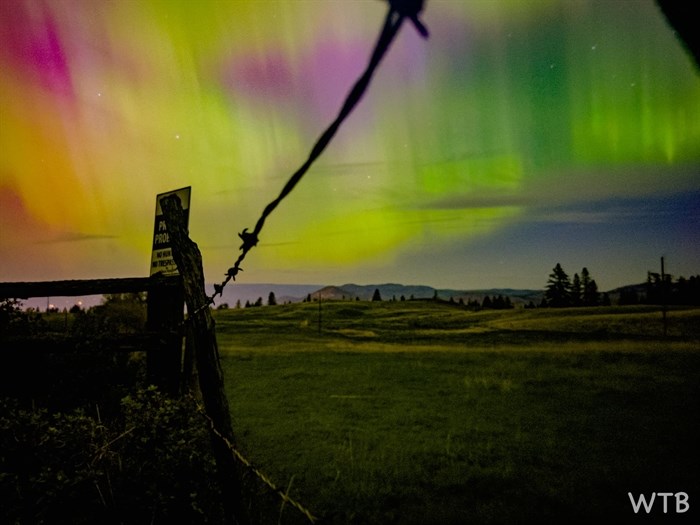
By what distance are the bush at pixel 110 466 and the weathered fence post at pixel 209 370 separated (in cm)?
96

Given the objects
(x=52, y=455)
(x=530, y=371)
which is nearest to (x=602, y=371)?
(x=530, y=371)

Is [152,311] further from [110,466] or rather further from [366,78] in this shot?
[366,78]

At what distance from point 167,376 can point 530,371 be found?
10692 millimetres

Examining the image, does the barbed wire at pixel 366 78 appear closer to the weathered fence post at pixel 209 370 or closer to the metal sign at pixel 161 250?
the weathered fence post at pixel 209 370

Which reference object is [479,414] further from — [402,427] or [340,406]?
[340,406]

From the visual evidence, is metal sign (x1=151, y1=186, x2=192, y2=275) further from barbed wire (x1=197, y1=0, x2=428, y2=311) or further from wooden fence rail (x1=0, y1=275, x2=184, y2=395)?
barbed wire (x1=197, y1=0, x2=428, y2=311)

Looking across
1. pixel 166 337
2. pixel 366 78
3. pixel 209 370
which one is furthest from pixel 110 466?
pixel 366 78

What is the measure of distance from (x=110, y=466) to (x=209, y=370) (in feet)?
7.17

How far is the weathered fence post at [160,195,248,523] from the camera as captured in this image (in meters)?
2.64

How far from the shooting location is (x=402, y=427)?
22.2ft

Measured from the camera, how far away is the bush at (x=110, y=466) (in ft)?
11.6

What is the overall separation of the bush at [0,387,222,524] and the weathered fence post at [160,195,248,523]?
0.96 meters

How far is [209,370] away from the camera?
2.74 meters

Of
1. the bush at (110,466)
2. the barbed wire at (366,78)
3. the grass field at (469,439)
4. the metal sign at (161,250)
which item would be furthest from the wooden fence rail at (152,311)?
the barbed wire at (366,78)
